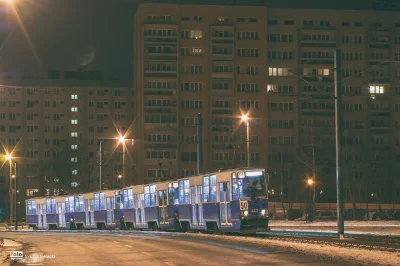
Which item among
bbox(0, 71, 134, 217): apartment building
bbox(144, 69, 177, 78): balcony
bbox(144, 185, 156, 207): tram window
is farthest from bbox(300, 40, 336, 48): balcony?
bbox(144, 185, 156, 207): tram window

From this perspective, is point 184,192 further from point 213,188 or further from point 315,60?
point 315,60

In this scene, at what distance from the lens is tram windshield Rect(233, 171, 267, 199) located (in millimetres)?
40281

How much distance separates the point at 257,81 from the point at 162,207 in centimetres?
9339

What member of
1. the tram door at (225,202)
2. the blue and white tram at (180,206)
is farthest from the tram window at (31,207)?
the tram door at (225,202)

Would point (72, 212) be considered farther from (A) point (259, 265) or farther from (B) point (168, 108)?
(B) point (168, 108)

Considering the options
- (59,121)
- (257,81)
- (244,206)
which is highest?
(257,81)

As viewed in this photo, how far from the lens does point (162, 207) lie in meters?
52.5

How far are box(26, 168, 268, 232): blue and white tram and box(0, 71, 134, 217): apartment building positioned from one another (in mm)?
87269

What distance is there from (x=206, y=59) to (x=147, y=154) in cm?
2034

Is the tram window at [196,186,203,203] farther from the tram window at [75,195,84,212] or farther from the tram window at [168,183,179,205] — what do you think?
the tram window at [75,195,84,212]

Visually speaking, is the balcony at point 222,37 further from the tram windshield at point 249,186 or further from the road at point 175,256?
the road at point 175,256

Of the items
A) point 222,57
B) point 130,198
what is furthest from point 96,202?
point 222,57

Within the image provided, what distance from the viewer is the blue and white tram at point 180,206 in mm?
40219

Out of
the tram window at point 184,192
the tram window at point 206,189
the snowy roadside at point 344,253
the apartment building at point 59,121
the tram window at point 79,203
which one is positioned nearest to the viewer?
the snowy roadside at point 344,253
